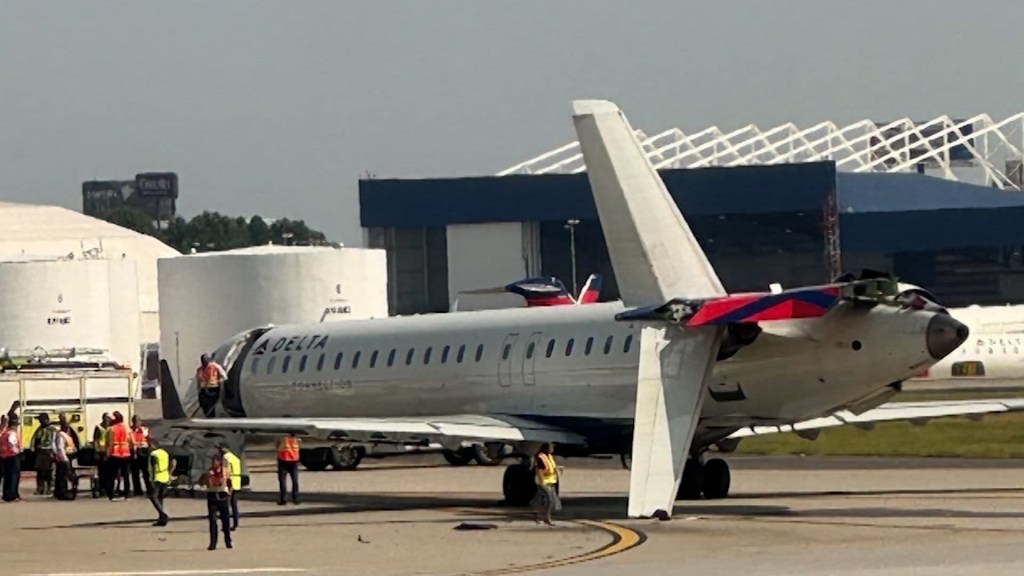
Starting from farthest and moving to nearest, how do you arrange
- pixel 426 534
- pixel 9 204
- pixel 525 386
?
1. pixel 9 204
2. pixel 525 386
3. pixel 426 534

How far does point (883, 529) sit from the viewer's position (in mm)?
30281

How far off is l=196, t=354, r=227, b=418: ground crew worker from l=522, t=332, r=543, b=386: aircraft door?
1018cm

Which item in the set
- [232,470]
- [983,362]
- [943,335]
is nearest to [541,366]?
[943,335]

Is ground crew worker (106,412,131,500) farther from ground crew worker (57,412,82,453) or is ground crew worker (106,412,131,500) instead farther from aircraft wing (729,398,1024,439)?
aircraft wing (729,398,1024,439)

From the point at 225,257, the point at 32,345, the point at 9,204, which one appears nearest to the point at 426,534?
the point at 225,257

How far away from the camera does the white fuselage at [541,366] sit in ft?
111

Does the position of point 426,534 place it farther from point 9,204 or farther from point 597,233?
point 9,204

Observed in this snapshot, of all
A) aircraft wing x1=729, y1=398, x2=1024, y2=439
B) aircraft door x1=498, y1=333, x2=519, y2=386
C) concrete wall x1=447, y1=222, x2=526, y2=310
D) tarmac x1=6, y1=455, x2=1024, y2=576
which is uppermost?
concrete wall x1=447, y1=222, x2=526, y2=310

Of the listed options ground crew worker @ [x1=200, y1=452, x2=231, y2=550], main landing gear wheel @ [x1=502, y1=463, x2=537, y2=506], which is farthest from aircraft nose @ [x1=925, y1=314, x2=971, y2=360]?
ground crew worker @ [x1=200, y1=452, x2=231, y2=550]

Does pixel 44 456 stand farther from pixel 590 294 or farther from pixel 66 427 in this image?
pixel 590 294

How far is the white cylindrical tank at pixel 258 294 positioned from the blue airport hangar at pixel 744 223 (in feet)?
144

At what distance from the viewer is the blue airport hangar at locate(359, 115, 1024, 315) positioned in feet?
420

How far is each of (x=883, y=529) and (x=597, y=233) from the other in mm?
104947

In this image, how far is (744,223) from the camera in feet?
446
